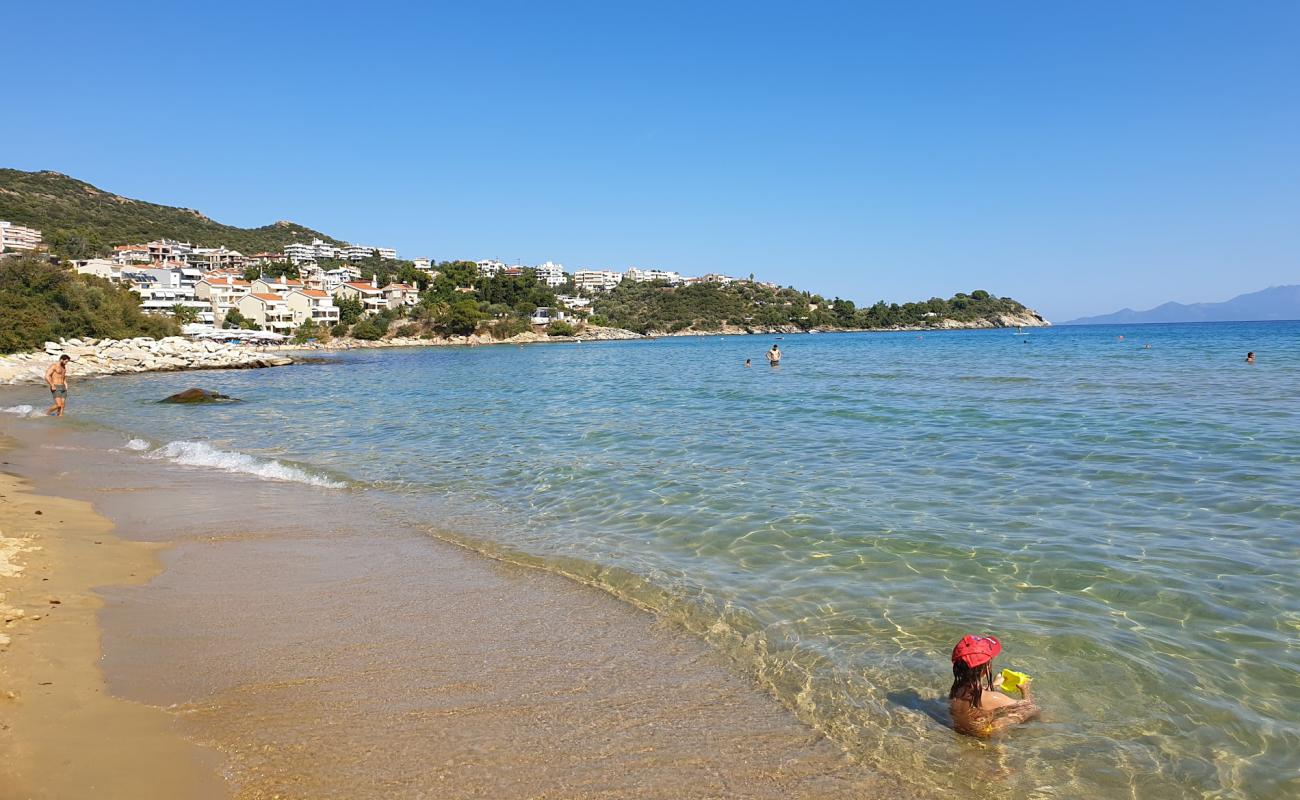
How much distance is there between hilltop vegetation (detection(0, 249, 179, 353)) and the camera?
45.7 metres

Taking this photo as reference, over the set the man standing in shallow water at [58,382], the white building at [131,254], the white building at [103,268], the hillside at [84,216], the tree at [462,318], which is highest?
the hillside at [84,216]

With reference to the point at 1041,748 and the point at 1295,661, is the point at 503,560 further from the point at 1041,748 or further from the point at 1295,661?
the point at 1295,661

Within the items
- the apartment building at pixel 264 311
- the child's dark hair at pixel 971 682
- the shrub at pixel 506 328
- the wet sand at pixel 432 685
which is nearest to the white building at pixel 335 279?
the apartment building at pixel 264 311

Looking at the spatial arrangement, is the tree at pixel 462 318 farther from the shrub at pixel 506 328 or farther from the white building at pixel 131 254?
the white building at pixel 131 254

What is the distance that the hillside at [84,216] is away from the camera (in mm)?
133750

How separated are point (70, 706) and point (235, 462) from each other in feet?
36.2

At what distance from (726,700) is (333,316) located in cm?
11808

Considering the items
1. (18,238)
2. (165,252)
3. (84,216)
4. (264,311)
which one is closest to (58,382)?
(264,311)

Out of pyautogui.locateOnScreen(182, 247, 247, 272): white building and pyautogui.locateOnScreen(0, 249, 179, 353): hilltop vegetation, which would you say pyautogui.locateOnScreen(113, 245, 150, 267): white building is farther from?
pyautogui.locateOnScreen(0, 249, 179, 353): hilltop vegetation

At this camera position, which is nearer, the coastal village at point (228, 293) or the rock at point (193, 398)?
the rock at point (193, 398)

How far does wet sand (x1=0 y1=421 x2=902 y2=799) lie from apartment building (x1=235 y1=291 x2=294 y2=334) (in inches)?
4168

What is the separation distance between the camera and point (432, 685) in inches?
190

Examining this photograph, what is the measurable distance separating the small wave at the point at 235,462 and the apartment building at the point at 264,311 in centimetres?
9545

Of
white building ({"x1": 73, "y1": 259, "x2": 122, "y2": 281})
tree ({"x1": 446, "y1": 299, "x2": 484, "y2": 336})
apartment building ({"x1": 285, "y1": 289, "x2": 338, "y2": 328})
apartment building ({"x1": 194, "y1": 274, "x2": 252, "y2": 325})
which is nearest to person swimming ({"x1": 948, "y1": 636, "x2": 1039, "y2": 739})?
apartment building ({"x1": 194, "y1": 274, "x2": 252, "y2": 325})
